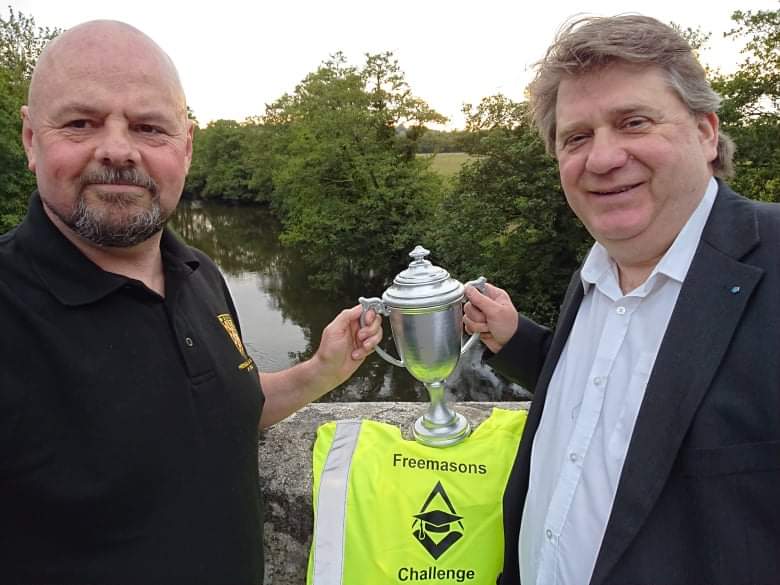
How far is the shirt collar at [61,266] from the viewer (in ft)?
4.32

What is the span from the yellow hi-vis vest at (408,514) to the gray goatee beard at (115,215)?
869 mm

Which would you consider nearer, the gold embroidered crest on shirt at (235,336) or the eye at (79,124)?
the eye at (79,124)

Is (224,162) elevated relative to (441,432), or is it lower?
elevated

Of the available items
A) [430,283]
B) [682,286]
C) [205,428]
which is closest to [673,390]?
[682,286]

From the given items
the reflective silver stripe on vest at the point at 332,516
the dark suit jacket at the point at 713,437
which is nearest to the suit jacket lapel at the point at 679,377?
the dark suit jacket at the point at 713,437

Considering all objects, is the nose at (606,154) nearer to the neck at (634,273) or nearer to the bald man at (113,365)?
the neck at (634,273)

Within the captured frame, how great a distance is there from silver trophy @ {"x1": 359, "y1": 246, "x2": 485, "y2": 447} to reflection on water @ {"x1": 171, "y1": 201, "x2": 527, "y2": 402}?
0.98m

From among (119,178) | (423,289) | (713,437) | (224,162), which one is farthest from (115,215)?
(224,162)

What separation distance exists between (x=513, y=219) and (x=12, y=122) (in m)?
15.7

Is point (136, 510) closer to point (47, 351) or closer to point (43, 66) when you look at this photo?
point (47, 351)

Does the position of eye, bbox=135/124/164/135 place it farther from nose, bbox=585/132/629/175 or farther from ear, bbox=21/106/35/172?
nose, bbox=585/132/629/175

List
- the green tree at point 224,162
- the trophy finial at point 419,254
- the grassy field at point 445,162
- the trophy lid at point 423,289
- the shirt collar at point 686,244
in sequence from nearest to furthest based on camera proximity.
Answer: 1. the shirt collar at point 686,244
2. the trophy lid at point 423,289
3. the trophy finial at point 419,254
4. the grassy field at point 445,162
5. the green tree at point 224,162

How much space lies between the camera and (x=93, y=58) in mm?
1403

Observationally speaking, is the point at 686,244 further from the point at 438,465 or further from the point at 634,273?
the point at 438,465
